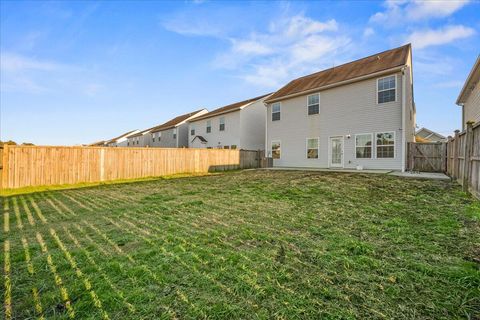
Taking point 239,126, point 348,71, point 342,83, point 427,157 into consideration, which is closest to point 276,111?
point 239,126

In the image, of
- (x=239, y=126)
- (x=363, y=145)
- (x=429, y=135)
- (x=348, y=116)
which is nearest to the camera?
(x=363, y=145)

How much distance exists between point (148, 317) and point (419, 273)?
242cm

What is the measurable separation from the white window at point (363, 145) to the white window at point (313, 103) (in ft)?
10.8

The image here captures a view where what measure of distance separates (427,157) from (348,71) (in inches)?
265

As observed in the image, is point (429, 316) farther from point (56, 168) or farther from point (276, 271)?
point (56, 168)

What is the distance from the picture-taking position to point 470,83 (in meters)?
11.9

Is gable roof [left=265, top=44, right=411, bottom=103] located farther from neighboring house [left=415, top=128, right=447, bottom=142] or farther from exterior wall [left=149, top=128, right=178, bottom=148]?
neighboring house [left=415, top=128, right=447, bottom=142]

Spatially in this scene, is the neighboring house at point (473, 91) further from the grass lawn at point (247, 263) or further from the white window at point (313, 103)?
the grass lawn at point (247, 263)

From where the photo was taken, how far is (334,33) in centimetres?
1323

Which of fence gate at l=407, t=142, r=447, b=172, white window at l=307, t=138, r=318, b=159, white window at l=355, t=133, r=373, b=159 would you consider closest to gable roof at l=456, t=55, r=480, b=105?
fence gate at l=407, t=142, r=447, b=172

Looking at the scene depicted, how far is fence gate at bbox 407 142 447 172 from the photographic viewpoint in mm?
12110

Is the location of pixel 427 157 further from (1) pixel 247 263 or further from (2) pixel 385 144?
(1) pixel 247 263

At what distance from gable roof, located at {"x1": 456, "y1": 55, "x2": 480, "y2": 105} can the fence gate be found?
3.20m

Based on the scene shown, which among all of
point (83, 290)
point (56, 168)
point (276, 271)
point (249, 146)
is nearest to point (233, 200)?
point (276, 271)
